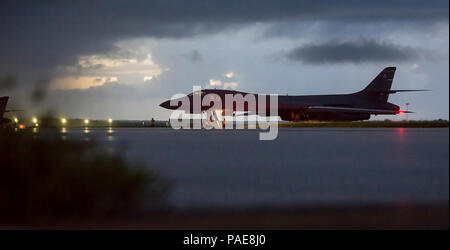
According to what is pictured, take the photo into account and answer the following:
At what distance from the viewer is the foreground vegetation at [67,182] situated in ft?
18.2

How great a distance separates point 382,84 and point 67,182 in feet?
136

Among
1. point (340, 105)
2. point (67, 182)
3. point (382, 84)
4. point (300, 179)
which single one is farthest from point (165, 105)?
point (67, 182)

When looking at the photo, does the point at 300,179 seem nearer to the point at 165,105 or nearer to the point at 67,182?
the point at 67,182

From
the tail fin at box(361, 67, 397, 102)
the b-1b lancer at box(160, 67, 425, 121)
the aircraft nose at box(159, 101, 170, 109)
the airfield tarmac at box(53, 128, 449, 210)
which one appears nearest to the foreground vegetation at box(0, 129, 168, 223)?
the airfield tarmac at box(53, 128, 449, 210)

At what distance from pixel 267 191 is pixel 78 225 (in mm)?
2804

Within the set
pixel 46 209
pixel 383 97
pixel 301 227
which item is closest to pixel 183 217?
pixel 301 227

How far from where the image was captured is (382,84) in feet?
144

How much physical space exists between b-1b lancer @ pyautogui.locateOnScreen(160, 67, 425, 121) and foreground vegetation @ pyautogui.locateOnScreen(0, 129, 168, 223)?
30.4 metres

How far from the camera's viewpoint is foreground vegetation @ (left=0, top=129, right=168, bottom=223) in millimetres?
5539

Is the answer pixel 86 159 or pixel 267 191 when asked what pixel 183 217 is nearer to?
pixel 267 191

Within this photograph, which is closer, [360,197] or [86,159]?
[360,197]

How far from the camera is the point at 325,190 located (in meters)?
6.86

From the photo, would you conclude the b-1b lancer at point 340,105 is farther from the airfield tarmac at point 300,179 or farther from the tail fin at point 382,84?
the airfield tarmac at point 300,179
